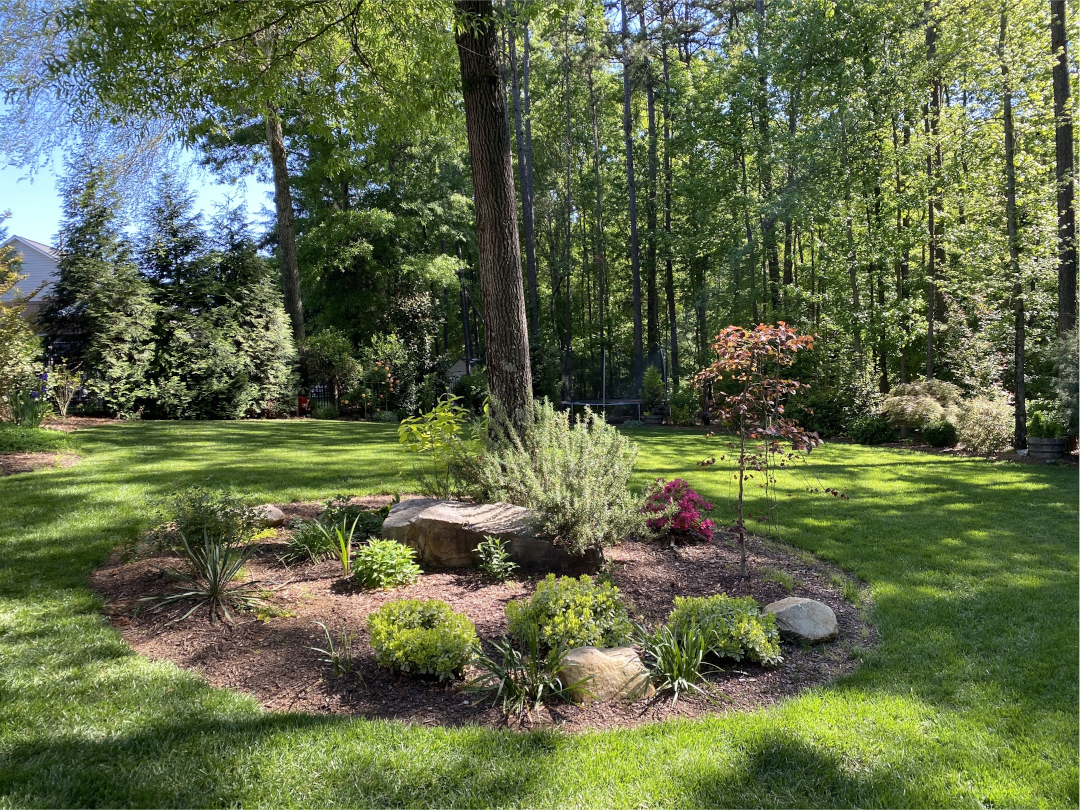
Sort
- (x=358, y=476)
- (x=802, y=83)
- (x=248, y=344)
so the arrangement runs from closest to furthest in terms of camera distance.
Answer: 1. (x=358, y=476)
2. (x=248, y=344)
3. (x=802, y=83)

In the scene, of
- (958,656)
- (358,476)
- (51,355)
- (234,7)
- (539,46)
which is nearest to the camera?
(958,656)

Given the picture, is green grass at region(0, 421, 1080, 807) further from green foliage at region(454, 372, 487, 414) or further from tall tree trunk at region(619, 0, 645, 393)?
tall tree trunk at region(619, 0, 645, 393)

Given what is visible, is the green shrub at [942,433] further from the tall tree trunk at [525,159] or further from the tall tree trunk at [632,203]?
the tall tree trunk at [525,159]

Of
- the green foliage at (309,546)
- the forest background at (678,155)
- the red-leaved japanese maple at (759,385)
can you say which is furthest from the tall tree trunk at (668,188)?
the green foliage at (309,546)

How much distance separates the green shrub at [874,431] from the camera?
12.8 meters

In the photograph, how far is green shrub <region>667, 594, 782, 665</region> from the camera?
10.9 feet

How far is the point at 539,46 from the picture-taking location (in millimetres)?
22016

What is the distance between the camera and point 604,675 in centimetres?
300

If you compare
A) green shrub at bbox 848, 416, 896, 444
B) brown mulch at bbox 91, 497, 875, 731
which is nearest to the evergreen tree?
brown mulch at bbox 91, 497, 875, 731

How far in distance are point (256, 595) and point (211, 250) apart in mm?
11785

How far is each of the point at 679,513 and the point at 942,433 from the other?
8.81 metres

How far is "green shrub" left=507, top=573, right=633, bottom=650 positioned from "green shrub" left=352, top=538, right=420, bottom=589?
43.7 inches

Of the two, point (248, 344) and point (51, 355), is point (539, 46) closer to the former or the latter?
point (248, 344)

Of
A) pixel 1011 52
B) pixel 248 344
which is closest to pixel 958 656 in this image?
pixel 1011 52
